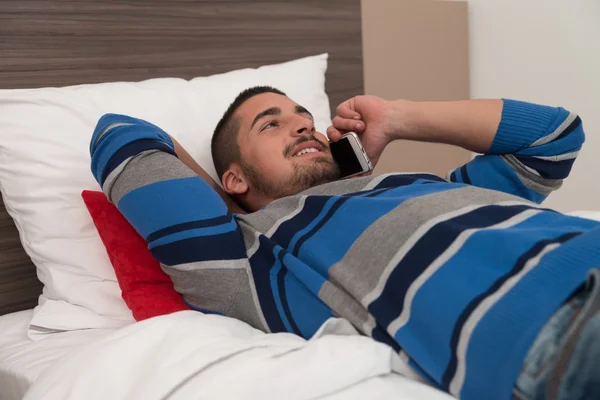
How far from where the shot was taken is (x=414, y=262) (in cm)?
88

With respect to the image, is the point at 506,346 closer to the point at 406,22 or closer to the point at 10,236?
the point at 10,236

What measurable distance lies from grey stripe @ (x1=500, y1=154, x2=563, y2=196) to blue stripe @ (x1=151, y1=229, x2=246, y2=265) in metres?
0.59

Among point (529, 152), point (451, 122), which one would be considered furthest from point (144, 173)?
point (529, 152)

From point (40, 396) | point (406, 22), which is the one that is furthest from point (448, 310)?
point (406, 22)

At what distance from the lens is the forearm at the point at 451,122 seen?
1.27 metres

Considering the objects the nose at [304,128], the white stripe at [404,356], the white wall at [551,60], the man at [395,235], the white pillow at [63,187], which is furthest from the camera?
the white wall at [551,60]

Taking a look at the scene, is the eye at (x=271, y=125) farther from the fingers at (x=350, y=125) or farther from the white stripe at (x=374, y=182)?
the white stripe at (x=374, y=182)

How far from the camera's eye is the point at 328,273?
0.96 m

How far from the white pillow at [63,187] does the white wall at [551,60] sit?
1.35 meters

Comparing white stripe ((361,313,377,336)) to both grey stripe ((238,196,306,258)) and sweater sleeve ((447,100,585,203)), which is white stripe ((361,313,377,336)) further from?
sweater sleeve ((447,100,585,203))

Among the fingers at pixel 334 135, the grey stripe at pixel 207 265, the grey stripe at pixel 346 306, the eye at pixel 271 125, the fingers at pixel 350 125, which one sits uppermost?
the eye at pixel 271 125

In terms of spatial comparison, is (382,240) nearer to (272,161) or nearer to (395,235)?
(395,235)

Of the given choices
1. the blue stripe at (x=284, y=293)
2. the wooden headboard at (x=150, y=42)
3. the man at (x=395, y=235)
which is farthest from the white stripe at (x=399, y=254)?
the wooden headboard at (x=150, y=42)

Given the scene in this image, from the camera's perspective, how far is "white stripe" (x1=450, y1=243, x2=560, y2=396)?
752 millimetres
